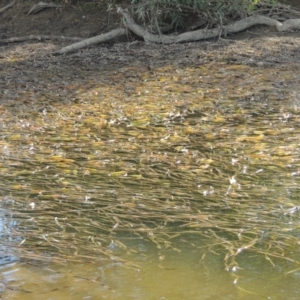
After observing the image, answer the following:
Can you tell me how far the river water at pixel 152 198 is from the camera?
107 inches

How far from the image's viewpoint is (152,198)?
369 cm

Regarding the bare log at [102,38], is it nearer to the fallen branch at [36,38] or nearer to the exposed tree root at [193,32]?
the exposed tree root at [193,32]

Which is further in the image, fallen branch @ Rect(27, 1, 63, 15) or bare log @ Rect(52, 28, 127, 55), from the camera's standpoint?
fallen branch @ Rect(27, 1, 63, 15)

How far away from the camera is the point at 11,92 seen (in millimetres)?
7473

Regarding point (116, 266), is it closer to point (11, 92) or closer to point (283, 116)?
point (283, 116)

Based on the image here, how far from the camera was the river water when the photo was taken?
8.95ft

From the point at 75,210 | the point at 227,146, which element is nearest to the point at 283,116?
the point at 227,146

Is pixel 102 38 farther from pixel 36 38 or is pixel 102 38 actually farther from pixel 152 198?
pixel 152 198

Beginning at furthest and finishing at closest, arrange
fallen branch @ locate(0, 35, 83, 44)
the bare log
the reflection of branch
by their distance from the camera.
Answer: the reflection of branch, fallen branch @ locate(0, 35, 83, 44), the bare log

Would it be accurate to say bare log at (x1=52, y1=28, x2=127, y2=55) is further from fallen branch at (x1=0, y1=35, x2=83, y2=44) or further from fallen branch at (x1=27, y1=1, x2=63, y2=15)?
fallen branch at (x1=27, y1=1, x2=63, y2=15)

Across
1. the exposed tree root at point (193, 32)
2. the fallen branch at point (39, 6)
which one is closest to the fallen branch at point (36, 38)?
the exposed tree root at point (193, 32)

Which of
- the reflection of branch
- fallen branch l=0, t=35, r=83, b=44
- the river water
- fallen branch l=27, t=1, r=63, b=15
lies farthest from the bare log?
the river water

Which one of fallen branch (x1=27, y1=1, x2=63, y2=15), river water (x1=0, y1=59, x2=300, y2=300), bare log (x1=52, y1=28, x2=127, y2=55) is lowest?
bare log (x1=52, y1=28, x2=127, y2=55)

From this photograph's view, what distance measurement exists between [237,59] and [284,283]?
6349mm
